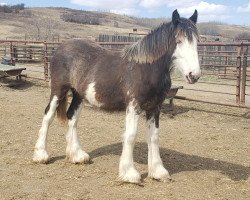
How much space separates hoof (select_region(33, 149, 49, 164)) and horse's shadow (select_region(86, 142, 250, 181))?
0.69 metres

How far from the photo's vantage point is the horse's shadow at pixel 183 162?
4.98 m

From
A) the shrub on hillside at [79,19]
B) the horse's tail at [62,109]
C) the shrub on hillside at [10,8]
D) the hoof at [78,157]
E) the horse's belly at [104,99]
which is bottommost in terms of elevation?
the hoof at [78,157]

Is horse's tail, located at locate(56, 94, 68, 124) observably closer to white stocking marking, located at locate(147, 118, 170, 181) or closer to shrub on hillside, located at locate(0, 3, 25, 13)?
white stocking marking, located at locate(147, 118, 170, 181)

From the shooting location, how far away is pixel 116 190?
14.0ft

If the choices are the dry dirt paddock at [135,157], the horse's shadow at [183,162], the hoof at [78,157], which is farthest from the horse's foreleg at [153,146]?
the hoof at [78,157]

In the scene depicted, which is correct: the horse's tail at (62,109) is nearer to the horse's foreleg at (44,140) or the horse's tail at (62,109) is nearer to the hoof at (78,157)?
the horse's foreleg at (44,140)

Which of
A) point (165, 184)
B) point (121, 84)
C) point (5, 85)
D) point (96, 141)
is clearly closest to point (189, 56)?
point (121, 84)

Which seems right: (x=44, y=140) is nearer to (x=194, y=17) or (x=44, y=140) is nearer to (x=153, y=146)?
(x=153, y=146)

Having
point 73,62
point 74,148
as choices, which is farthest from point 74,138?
point 73,62

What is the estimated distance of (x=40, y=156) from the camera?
521cm

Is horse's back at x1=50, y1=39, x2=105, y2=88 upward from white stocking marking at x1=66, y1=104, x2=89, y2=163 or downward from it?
upward

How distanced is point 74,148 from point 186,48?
7.16 ft

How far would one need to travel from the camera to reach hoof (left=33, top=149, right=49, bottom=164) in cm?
520

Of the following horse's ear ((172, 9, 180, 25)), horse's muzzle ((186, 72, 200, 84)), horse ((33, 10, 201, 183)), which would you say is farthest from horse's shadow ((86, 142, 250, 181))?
horse's ear ((172, 9, 180, 25))
